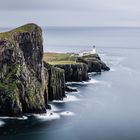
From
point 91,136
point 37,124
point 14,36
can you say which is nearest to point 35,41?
point 14,36

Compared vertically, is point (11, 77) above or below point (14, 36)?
below

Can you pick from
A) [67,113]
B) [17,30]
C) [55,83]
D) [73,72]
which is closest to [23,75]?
[67,113]

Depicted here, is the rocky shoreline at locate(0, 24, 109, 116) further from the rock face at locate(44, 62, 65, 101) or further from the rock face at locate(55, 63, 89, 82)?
the rock face at locate(55, 63, 89, 82)

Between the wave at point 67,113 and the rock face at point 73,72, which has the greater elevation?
the rock face at point 73,72

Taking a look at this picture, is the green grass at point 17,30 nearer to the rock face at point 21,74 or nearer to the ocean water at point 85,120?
the rock face at point 21,74

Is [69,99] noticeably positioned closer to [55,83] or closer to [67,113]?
[55,83]

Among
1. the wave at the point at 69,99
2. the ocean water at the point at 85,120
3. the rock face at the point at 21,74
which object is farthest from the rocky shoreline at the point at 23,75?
the ocean water at the point at 85,120

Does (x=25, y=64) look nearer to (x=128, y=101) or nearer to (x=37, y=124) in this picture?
(x=37, y=124)
